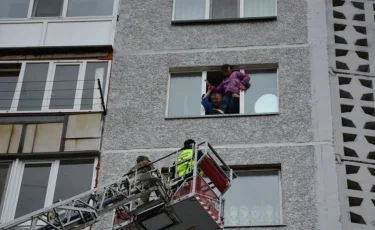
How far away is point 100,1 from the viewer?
2077cm

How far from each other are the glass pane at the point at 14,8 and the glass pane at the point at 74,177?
13.9 ft

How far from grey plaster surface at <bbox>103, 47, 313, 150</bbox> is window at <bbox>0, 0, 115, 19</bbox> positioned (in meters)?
1.58

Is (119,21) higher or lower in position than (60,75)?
higher

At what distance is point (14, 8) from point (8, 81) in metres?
1.90

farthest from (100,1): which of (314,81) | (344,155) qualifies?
(344,155)

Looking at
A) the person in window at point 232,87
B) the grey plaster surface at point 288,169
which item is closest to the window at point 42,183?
the grey plaster surface at point 288,169

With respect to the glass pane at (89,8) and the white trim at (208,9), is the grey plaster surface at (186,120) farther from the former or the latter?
the glass pane at (89,8)

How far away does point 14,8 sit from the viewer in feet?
68.4

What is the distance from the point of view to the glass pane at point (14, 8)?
815 inches

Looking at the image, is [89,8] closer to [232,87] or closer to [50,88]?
[50,88]

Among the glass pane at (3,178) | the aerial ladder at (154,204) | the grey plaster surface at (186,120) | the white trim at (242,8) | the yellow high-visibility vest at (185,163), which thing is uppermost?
the white trim at (242,8)

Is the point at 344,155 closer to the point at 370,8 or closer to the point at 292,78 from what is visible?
the point at 292,78

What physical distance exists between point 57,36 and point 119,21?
53.2 inches

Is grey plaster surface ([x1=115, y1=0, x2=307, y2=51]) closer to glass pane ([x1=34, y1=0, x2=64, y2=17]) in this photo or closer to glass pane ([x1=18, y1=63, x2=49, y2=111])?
glass pane ([x1=34, y1=0, x2=64, y2=17])
